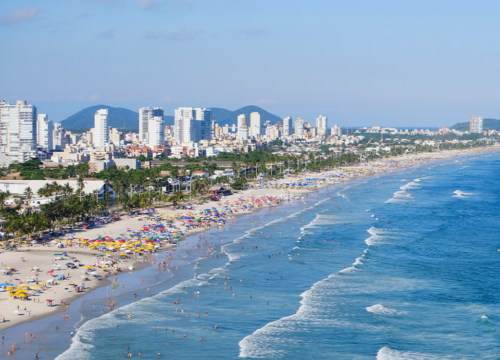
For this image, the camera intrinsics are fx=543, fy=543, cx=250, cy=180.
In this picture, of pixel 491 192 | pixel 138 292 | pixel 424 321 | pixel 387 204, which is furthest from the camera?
pixel 491 192

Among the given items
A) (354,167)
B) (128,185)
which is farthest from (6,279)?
(354,167)

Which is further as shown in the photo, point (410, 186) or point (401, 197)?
point (410, 186)

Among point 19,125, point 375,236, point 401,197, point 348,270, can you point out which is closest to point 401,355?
point 348,270

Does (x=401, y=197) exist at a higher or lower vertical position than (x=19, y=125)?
lower

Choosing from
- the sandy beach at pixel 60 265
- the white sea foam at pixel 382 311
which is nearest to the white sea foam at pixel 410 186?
the sandy beach at pixel 60 265

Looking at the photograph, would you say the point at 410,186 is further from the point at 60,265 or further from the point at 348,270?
the point at 60,265

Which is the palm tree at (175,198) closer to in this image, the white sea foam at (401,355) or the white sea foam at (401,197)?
the white sea foam at (401,197)

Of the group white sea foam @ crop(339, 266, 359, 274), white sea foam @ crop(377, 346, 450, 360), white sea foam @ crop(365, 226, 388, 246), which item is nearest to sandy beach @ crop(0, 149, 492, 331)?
white sea foam @ crop(339, 266, 359, 274)

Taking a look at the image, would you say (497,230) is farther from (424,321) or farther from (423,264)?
(424,321)
